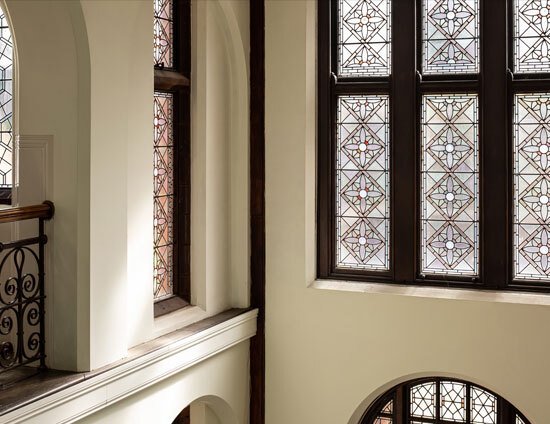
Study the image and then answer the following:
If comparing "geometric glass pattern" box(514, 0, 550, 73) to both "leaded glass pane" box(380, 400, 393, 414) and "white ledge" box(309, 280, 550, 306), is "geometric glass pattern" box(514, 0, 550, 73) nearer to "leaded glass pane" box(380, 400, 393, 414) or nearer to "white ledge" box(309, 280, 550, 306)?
"white ledge" box(309, 280, 550, 306)

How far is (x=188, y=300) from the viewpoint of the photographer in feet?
20.7

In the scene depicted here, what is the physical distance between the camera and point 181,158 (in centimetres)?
626

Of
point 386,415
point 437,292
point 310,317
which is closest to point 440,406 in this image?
point 386,415

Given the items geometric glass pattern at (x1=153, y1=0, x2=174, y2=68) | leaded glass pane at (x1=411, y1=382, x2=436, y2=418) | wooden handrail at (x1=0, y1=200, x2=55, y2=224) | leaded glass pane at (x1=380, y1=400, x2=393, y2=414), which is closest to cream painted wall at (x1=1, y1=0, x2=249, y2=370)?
wooden handrail at (x1=0, y1=200, x2=55, y2=224)

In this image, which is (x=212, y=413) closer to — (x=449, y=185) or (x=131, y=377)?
(x=131, y=377)

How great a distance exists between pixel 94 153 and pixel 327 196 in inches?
96.4

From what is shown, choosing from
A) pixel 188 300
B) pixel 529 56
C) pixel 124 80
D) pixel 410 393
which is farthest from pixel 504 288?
pixel 124 80

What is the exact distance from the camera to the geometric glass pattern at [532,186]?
628cm

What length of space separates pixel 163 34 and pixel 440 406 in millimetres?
3531

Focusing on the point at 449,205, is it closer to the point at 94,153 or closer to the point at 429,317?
the point at 429,317

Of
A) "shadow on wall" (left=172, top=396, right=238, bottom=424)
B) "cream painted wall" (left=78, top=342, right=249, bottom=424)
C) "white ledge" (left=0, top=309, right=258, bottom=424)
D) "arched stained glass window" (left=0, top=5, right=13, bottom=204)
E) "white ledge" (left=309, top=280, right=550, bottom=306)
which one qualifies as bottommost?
"shadow on wall" (left=172, top=396, right=238, bottom=424)

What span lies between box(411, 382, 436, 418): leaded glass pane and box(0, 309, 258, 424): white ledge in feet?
4.66

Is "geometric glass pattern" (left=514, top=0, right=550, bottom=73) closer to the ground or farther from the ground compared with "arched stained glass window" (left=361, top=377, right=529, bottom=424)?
farther from the ground

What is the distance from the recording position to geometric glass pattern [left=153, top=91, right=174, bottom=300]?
5.96 metres
